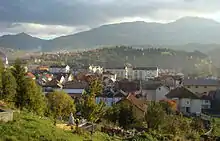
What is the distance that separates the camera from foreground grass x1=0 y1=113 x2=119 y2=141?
14202 millimetres

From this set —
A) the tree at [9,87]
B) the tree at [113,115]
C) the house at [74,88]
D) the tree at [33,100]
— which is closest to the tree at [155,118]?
the tree at [113,115]

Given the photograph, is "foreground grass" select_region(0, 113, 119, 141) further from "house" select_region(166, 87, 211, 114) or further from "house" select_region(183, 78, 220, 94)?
"house" select_region(183, 78, 220, 94)

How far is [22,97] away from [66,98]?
10.3 meters

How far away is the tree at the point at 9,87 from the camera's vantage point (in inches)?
1019

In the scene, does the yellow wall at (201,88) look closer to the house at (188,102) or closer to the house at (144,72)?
the house at (188,102)

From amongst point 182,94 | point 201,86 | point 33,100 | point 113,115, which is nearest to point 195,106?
point 182,94

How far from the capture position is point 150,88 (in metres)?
59.0

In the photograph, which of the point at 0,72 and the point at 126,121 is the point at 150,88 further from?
the point at 0,72

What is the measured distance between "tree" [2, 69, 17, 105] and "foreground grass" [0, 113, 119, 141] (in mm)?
8731

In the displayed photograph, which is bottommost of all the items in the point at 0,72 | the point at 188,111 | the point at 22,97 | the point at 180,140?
the point at 188,111

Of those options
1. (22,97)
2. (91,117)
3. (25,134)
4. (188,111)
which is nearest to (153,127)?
(91,117)

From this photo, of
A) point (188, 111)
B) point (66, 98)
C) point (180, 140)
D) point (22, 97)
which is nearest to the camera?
point (180, 140)

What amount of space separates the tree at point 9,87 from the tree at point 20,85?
2.01 feet

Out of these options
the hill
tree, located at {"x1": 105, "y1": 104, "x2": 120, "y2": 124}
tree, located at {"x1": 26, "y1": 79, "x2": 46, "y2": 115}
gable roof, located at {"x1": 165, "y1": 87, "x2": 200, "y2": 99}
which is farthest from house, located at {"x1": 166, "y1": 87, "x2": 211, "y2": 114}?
the hill
